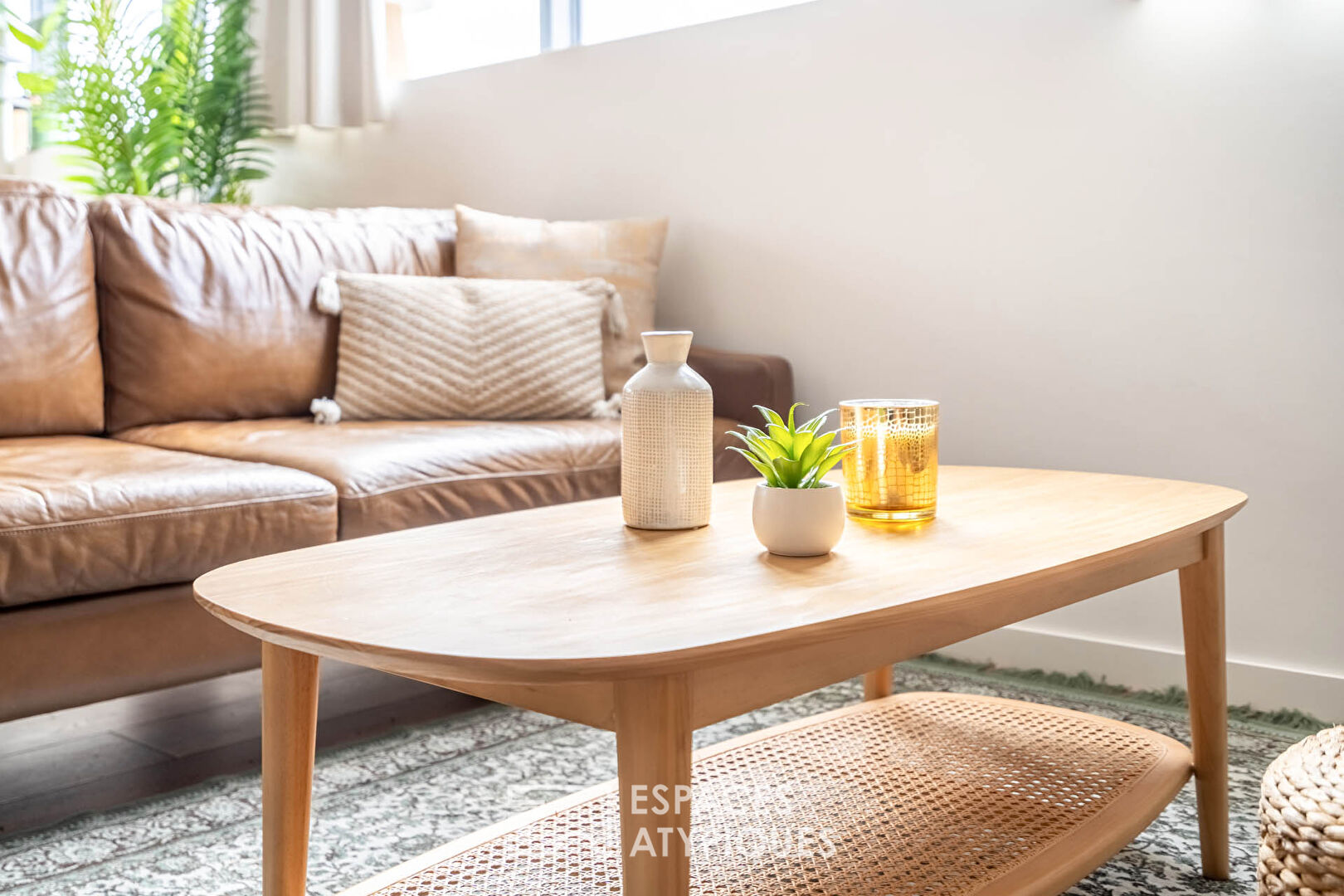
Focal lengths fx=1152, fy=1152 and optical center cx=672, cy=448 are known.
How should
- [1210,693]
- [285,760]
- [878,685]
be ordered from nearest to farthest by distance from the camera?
[285,760] → [1210,693] → [878,685]

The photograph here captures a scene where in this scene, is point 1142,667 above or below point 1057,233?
below

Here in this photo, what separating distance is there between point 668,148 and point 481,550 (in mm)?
1898

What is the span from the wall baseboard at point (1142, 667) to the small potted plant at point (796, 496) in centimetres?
105

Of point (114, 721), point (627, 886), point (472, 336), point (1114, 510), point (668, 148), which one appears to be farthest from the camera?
point (668, 148)

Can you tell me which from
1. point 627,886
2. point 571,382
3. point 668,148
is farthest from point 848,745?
point 668,148

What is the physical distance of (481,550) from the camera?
1.10 m

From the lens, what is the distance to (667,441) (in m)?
1.18

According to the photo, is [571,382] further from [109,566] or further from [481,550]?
[481,550]

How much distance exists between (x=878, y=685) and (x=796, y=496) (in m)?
0.65

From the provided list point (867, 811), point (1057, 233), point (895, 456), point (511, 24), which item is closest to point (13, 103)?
point (511, 24)

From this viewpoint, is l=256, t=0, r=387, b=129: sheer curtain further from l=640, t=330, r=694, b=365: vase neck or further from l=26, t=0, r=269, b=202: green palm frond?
l=640, t=330, r=694, b=365: vase neck

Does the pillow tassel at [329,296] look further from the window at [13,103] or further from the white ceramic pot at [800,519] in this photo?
the window at [13,103]

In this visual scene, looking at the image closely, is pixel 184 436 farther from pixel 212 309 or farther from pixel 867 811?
pixel 867 811

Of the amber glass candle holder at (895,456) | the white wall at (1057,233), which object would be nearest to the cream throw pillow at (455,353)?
the white wall at (1057,233)
